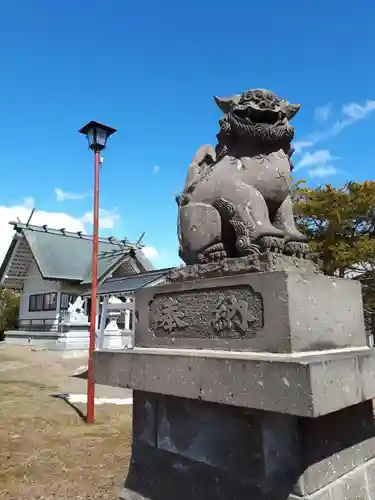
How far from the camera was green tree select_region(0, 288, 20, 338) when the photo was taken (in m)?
26.4

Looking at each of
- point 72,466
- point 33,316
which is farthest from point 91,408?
point 33,316

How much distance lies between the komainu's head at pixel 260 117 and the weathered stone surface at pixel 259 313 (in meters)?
1.22

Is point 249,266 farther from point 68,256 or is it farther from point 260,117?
point 68,256

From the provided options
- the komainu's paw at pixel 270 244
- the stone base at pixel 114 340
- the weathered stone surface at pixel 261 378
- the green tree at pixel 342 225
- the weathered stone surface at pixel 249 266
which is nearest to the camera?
the weathered stone surface at pixel 261 378

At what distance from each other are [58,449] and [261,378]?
4.28 meters

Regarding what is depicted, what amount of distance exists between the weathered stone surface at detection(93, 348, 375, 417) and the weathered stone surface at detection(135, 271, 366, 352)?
0.10 meters

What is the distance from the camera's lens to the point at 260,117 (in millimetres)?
2928

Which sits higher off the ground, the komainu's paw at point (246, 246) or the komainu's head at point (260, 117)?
the komainu's head at point (260, 117)

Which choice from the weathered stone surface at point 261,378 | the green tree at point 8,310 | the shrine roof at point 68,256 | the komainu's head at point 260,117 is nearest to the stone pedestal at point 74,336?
the shrine roof at point 68,256

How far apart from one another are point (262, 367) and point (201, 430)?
0.83 m

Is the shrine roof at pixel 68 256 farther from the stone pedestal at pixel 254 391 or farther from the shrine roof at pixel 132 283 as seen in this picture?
the stone pedestal at pixel 254 391

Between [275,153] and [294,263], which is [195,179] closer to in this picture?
[275,153]

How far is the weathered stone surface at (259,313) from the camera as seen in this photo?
222 centimetres

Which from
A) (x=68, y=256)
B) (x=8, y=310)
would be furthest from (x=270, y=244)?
(x=8, y=310)
